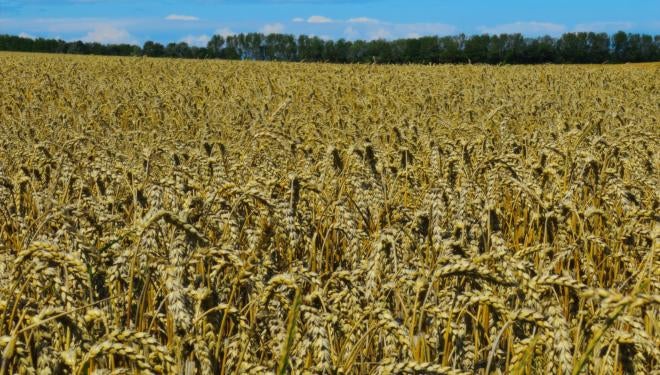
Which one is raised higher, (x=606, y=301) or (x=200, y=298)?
(x=606, y=301)

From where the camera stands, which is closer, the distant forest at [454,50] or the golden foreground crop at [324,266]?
the golden foreground crop at [324,266]

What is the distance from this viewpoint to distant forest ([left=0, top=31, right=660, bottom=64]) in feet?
176

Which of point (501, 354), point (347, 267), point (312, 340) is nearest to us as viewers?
point (312, 340)

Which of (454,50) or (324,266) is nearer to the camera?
(324,266)

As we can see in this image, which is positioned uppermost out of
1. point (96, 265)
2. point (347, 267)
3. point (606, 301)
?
point (606, 301)

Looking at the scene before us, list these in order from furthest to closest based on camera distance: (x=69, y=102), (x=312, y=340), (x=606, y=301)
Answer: (x=69, y=102) < (x=312, y=340) < (x=606, y=301)

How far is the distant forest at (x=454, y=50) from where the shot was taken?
176ft

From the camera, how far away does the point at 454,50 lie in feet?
179

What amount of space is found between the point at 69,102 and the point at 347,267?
26.6 ft

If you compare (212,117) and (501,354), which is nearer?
(501,354)

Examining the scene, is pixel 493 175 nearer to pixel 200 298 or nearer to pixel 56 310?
pixel 200 298

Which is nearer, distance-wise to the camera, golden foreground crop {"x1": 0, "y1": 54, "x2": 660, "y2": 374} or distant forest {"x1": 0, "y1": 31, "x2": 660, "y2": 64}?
golden foreground crop {"x1": 0, "y1": 54, "x2": 660, "y2": 374}

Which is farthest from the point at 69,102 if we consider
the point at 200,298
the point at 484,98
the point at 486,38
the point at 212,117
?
the point at 486,38

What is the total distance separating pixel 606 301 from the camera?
49.0 inches
